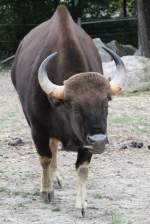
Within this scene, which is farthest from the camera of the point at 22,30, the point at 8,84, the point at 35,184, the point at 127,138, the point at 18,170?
the point at 22,30

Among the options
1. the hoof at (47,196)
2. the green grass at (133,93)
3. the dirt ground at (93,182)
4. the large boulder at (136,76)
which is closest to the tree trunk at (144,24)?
the large boulder at (136,76)

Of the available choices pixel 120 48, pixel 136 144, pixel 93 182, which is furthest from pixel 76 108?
pixel 120 48

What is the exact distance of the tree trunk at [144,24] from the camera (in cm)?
1867

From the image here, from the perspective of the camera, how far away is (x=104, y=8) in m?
25.9

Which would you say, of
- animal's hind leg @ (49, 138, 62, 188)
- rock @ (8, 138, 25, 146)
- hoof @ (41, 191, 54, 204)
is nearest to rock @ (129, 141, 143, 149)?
rock @ (8, 138, 25, 146)

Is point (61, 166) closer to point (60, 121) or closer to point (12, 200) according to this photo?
point (12, 200)

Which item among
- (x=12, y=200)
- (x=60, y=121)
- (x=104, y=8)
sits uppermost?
(x=60, y=121)

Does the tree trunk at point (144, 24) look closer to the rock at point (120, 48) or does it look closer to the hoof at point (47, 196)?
the rock at point (120, 48)

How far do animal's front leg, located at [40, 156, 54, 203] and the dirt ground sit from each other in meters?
0.10

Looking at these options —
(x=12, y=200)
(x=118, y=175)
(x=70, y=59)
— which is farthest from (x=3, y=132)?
(x=70, y=59)

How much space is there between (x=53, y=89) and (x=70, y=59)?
49cm

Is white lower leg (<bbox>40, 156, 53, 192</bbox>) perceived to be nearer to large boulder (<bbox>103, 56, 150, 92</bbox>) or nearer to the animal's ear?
the animal's ear

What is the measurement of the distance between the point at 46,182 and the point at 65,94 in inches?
54.4

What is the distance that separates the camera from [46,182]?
6.91 meters
